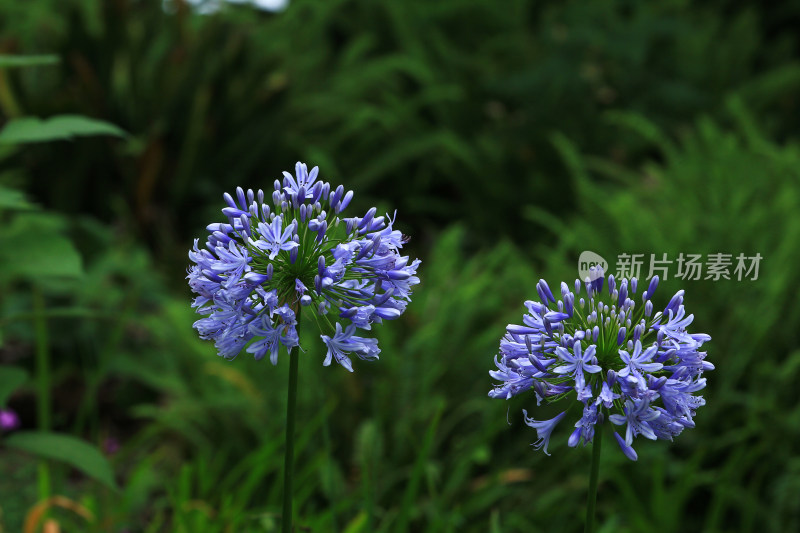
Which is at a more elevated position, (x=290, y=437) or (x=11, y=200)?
(x=11, y=200)

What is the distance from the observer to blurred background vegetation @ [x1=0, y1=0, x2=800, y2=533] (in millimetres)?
3385

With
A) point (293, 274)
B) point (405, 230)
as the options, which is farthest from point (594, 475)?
point (405, 230)

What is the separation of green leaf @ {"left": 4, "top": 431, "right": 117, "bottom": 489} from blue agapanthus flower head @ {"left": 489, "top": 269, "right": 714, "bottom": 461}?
1.39m

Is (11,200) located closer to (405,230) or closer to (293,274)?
(293,274)

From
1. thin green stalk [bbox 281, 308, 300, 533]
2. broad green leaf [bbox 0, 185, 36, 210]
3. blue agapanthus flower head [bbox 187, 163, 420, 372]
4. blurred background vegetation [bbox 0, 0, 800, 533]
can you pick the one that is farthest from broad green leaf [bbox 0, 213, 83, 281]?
thin green stalk [bbox 281, 308, 300, 533]

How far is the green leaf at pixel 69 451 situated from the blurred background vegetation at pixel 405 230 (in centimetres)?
2

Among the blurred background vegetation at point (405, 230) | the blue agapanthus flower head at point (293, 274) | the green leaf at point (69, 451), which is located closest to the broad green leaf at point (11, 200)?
the blurred background vegetation at point (405, 230)

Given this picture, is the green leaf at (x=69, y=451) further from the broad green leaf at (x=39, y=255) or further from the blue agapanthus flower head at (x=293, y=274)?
the blue agapanthus flower head at (x=293, y=274)

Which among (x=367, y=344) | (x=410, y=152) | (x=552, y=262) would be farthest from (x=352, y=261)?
(x=410, y=152)

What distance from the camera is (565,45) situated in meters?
6.25

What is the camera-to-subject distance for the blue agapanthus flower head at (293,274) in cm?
141

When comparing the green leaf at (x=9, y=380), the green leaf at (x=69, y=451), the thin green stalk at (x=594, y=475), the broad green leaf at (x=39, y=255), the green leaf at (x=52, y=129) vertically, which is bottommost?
the thin green stalk at (x=594, y=475)

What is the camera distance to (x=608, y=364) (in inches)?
59.3

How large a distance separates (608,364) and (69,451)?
163 centimetres
